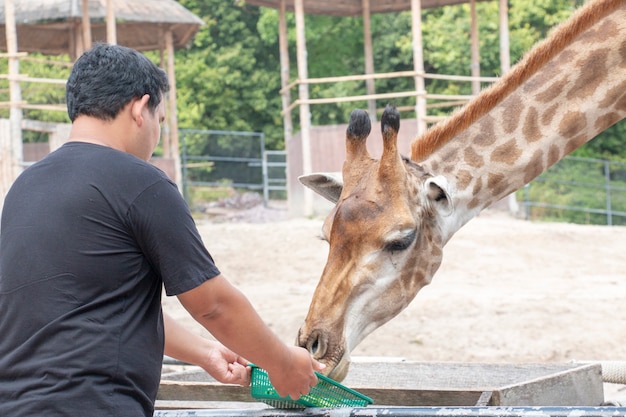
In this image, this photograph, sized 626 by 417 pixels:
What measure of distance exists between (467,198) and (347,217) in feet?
2.77

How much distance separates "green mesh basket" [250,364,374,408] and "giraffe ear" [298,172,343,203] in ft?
6.20

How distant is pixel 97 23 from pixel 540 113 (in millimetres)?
19397

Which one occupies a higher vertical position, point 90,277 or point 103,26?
point 103,26

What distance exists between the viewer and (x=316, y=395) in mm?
2914

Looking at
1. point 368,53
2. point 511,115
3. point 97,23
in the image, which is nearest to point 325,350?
point 511,115

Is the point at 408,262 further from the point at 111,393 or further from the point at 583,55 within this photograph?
the point at 111,393

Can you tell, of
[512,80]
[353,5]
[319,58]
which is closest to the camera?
[512,80]

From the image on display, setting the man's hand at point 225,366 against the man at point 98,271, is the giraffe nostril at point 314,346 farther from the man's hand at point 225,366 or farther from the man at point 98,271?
the man at point 98,271

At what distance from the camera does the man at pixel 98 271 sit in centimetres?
236

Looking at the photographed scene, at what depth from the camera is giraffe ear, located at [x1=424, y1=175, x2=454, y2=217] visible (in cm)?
439

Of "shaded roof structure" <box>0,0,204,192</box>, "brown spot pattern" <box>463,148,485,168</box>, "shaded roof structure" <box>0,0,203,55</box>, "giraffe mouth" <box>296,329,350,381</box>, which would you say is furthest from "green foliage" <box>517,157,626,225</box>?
"giraffe mouth" <box>296,329,350,381</box>

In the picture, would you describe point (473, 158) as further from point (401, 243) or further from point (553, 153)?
point (401, 243)

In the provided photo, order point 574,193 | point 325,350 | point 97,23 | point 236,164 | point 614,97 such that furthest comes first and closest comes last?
point 236,164, point 97,23, point 574,193, point 614,97, point 325,350

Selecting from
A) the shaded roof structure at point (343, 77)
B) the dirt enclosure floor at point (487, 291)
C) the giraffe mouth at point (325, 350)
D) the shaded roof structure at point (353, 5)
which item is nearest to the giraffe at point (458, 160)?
the giraffe mouth at point (325, 350)
